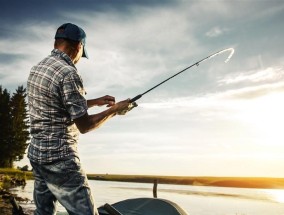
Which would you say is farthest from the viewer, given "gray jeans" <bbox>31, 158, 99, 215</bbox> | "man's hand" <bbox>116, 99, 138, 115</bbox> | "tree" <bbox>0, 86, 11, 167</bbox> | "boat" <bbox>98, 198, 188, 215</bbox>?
"tree" <bbox>0, 86, 11, 167</bbox>

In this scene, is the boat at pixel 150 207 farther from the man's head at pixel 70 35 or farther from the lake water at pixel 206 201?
the lake water at pixel 206 201

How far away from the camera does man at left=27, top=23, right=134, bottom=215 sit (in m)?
3.13

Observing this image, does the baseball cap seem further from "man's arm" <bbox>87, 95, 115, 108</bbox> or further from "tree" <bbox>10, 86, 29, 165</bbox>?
"tree" <bbox>10, 86, 29, 165</bbox>

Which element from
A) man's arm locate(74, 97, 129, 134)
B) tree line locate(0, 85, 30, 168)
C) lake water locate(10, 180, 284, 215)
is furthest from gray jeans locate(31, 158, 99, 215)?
tree line locate(0, 85, 30, 168)

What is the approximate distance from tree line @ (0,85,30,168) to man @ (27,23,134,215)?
171 feet

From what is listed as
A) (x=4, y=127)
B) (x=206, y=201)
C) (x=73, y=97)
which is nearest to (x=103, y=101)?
(x=73, y=97)

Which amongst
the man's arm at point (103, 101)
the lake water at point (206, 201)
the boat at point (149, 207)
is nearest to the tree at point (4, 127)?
the lake water at point (206, 201)

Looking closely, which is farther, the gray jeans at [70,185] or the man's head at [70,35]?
the man's head at [70,35]

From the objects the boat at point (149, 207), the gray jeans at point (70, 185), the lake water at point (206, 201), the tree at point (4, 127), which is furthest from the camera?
the tree at point (4, 127)

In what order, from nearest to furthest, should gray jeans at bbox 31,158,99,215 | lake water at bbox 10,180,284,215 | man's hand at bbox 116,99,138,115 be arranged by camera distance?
gray jeans at bbox 31,158,99,215
man's hand at bbox 116,99,138,115
lake water at bbox 10,180,284,215

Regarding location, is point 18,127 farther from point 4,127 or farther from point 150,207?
point 150,207

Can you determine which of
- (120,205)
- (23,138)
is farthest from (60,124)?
(23,138)

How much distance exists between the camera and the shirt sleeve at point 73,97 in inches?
124

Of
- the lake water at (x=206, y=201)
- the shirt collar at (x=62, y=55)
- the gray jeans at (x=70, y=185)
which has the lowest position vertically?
the lake water at (x=206, y=201)
